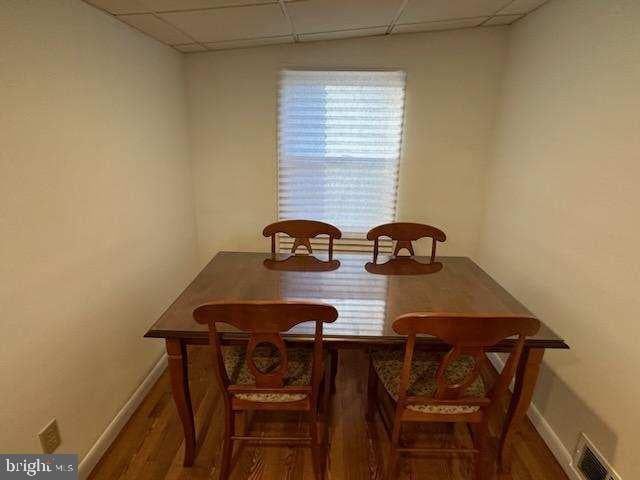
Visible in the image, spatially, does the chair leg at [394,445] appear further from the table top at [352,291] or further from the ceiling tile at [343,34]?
the ceiling tile at [343,34]

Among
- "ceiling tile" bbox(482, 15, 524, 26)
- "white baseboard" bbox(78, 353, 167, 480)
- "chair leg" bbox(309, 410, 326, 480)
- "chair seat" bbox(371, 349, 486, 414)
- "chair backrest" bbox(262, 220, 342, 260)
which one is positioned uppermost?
"ceiling tile" bbox(482, 15, 524, 26)

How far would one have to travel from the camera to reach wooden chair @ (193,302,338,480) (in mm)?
1055

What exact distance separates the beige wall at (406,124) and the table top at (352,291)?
0.66 metres

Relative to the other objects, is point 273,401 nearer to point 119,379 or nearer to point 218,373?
point 218,373

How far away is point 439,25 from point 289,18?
0.99m

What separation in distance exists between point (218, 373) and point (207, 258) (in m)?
1.61

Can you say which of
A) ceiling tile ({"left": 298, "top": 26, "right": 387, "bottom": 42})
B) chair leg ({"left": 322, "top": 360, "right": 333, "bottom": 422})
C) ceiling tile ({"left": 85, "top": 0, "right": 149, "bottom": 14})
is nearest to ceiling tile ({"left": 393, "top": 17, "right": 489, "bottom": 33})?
ceiling tile ({"left": 298, "top": 26, "right": 387, "bottom": 42})

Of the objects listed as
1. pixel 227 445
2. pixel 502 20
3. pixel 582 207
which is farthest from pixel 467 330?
pixel 502 20

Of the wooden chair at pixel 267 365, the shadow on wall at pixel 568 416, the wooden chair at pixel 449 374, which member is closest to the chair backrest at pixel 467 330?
the wooden chair at pixel 449 374

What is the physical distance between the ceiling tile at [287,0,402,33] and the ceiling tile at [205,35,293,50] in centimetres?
18

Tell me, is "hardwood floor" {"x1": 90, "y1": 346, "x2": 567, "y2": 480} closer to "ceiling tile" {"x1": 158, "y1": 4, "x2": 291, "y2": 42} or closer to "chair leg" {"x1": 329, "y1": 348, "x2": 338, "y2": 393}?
"chair leg" {"x1": 329, "y1": 348, "x2": 338, "y2": 393}

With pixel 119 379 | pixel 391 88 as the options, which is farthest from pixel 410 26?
pixel 119 379

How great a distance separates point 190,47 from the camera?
82.8 inches

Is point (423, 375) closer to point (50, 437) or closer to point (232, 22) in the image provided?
point (50, 437)
